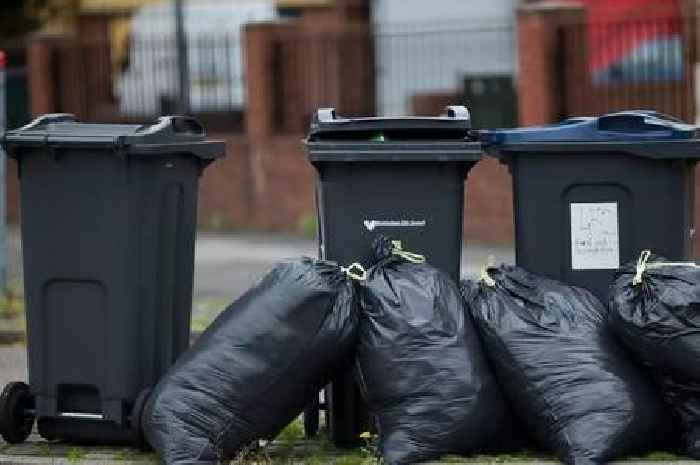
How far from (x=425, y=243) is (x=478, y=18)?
1339 centimetres

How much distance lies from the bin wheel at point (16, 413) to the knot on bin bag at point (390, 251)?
5.02ft

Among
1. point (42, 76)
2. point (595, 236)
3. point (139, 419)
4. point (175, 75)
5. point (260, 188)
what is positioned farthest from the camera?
point (42, 76)

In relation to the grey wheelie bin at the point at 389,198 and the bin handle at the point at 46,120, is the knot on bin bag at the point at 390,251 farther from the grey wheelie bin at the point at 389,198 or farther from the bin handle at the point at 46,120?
the bin handle at the point at 46,120

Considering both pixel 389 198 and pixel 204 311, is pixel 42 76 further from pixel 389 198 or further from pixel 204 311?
pixel 389 198

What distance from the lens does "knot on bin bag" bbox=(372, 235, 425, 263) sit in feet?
20.2

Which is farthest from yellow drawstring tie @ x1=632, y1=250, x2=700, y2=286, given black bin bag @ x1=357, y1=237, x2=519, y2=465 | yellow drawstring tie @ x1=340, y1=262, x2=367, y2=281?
yellow drawstring tie @ x1=340, y1=262, x2=367, y2=281

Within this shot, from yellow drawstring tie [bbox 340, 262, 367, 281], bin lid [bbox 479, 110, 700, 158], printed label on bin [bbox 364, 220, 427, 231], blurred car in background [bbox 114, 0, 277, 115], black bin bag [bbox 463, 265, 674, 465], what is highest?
blurred car in background [bbox 114, 0, 277, 115]

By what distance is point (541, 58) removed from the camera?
15.4 m

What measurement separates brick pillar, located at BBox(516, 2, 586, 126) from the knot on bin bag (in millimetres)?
9308

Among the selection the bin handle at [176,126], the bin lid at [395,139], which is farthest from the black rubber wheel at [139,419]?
the bin lid at [395,139]

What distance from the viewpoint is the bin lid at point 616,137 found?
6.26 m

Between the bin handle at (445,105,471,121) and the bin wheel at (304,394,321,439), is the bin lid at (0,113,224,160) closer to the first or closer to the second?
the bin handle at (445,105,471,121)

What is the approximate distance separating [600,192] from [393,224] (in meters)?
0.84

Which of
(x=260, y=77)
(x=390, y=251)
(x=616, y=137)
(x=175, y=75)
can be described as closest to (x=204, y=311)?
(x=390, y=251)
